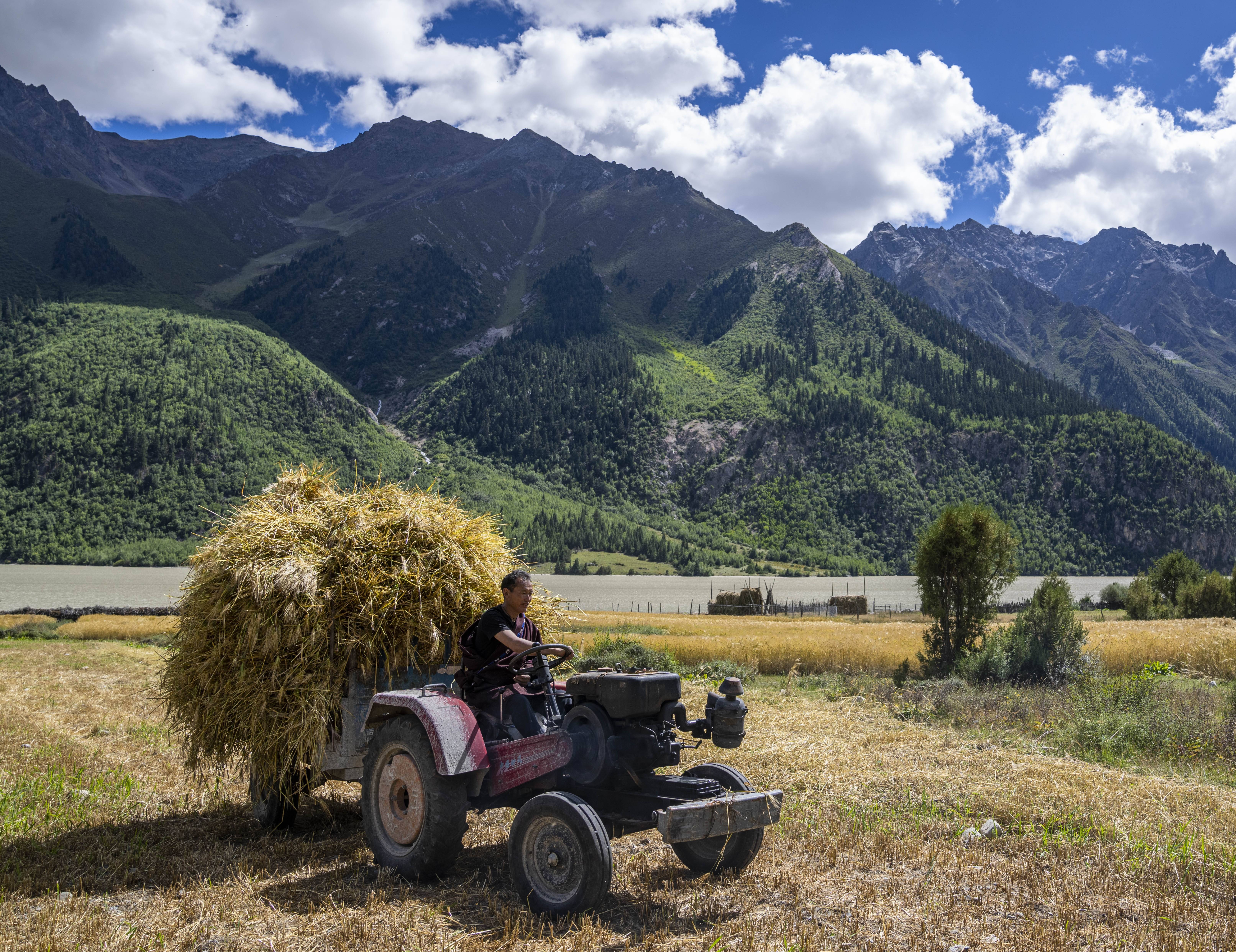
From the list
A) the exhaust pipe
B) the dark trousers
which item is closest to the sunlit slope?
the dark trousers

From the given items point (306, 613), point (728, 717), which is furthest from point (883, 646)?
point (306, 613)

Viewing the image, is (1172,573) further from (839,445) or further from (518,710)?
(839,445)

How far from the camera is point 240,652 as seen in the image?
6.50 metres

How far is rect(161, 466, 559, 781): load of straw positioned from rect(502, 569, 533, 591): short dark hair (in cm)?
87

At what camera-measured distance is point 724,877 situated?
5.63 meters

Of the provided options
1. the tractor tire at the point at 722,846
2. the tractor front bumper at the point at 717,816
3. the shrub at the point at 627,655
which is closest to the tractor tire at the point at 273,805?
the tractor tire at the point at 722,846

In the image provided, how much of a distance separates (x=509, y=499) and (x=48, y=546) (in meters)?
69.1

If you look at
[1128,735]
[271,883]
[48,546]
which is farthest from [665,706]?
[48,546]

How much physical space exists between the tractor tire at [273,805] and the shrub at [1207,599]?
145 ft

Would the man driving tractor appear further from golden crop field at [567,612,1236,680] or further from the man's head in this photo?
golden crop field at [567,612,1236,680]

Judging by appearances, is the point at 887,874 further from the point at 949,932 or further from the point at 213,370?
the point at 213,370

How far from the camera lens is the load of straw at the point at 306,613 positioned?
629 cm

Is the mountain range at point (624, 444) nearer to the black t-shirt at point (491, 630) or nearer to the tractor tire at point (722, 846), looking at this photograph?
the black t-shirt at point (491, 630)

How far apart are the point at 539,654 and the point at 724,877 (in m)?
2.06
